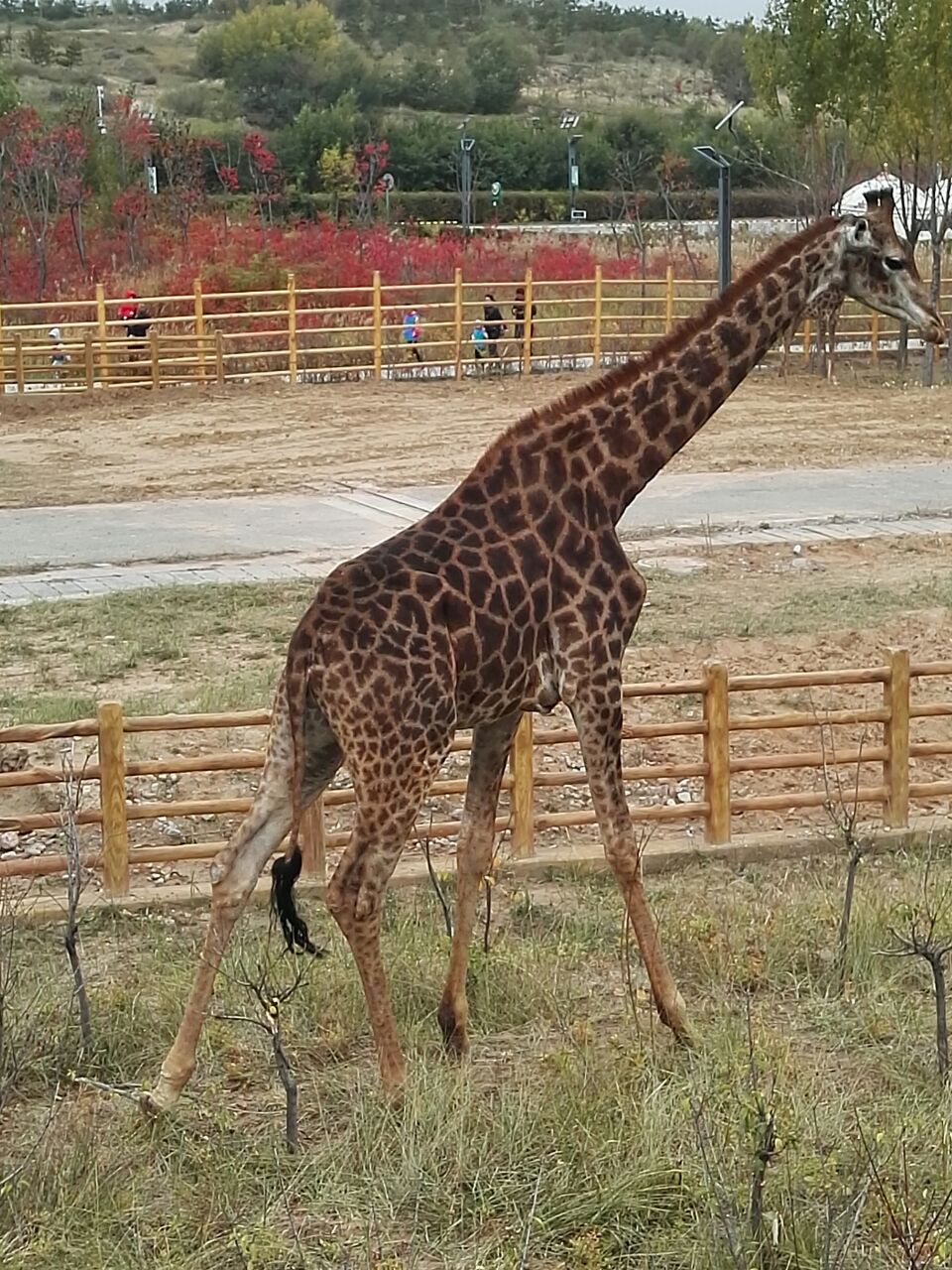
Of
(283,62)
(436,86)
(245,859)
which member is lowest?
(245,859)

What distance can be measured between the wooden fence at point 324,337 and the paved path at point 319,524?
29.6 ft

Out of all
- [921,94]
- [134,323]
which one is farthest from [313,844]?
[921,94]

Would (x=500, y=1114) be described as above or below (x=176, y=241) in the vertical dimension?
below

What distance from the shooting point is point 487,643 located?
17.6 ft

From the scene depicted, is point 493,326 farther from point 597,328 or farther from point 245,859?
point 245,859

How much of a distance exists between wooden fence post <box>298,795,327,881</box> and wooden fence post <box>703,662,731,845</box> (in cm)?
169

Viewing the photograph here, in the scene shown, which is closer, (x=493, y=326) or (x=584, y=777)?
(x=584, y=777)

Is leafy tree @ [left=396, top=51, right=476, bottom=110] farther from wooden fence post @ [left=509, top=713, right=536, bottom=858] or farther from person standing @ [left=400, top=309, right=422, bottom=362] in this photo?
wooden fence post @ [left=509, top=713, right=536, bottom=858]

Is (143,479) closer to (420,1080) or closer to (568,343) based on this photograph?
(568,343)

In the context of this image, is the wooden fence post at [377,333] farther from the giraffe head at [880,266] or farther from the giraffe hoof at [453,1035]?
the giraffe hoof at [453,1035]

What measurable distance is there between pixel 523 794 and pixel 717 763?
87 cm

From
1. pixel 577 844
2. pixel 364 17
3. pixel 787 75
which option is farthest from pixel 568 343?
pixel 364 17

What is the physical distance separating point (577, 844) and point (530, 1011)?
6.44 ft

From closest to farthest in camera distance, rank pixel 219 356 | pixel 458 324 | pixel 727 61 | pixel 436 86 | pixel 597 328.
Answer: pixel 219 356 → pixel 458 324 → pixel 597 328 → pixel 436 86 → pixel 727 61
